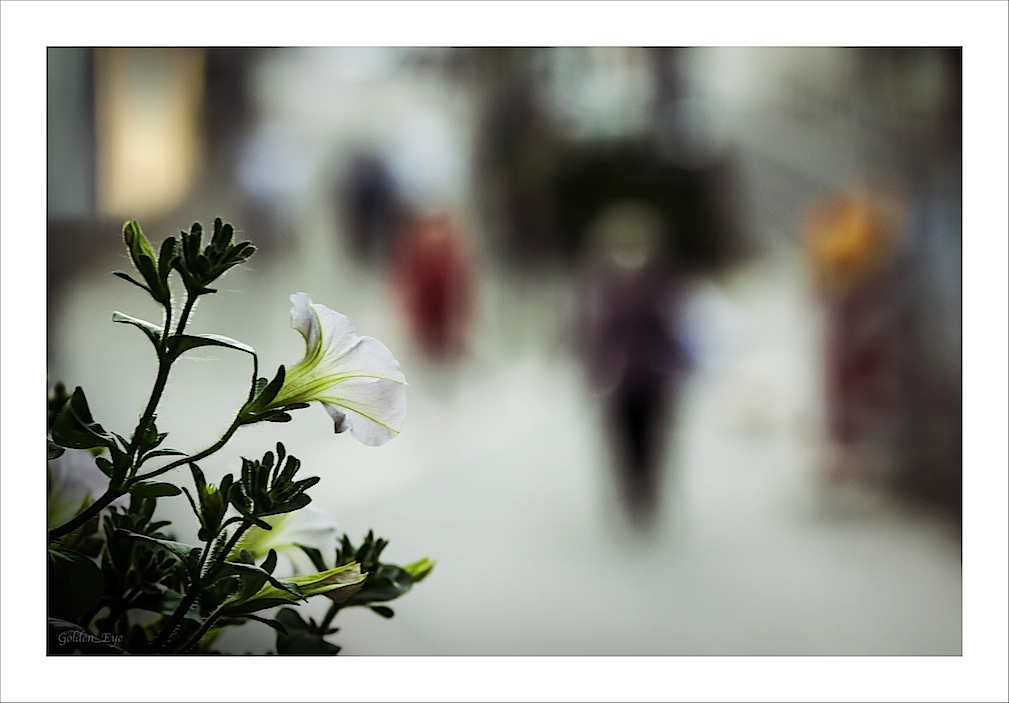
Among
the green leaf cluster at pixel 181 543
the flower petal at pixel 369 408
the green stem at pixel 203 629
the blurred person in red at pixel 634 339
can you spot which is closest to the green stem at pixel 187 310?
the green leaf cluster at pixel 181 543

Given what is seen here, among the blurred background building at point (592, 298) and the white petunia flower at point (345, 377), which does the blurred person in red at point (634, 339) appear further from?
the white petunia flower at point (345, 377)

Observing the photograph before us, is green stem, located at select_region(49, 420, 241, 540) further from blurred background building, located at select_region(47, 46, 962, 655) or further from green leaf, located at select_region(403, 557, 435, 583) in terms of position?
blurred background building, located at select_region(47, 46, 962, 655)

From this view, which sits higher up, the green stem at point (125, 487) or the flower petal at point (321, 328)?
the flower petal at point (321, 328)

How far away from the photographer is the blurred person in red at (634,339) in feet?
3.98

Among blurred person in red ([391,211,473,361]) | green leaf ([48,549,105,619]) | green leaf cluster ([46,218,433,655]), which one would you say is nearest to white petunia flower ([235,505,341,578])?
green leaf cluster ([46,218,433,655])

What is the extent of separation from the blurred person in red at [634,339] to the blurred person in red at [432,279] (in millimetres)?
170

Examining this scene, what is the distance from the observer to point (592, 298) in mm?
1225

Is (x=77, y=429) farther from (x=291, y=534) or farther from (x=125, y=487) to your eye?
(x=291, y=534)

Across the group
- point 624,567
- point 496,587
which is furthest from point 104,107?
point 624,567

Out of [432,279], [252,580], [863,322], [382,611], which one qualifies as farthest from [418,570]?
[863,322]

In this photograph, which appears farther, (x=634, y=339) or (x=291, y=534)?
(x=634, y=339)

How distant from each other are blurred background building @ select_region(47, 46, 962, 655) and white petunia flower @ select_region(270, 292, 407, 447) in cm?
40

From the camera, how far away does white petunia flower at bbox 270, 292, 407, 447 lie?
0.76 m

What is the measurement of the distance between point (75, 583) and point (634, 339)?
733 millimetres
